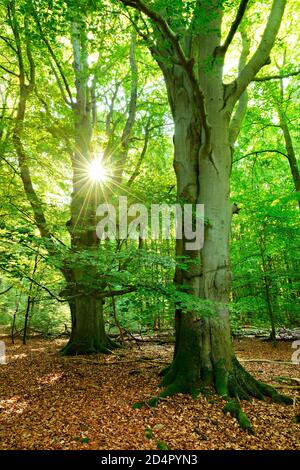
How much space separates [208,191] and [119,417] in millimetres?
3993

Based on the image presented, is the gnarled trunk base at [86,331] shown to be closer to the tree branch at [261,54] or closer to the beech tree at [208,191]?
the beech tree at [208,191]

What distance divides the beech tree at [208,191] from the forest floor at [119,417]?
0.42 meters

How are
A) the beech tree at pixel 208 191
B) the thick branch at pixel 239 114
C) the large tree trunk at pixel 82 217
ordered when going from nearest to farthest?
1. the beech tree at pixel 208 191
2. the thick branch at pixel 239 114
3. the large tree trunk at pixel 82 217

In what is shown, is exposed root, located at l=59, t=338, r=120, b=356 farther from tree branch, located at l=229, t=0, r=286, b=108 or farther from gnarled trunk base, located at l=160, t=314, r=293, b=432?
tree branch, located at l=229, t=0, r=286, b=108

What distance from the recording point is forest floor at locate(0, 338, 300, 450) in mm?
3625

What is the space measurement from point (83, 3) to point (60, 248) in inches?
134

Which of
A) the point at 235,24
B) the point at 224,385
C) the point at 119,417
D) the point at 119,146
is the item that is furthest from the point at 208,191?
the point at 119,417

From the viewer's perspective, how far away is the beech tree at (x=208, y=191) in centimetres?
503

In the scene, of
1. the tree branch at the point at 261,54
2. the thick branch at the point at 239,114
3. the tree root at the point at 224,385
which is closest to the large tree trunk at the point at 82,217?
the tree root at the point at 224,385

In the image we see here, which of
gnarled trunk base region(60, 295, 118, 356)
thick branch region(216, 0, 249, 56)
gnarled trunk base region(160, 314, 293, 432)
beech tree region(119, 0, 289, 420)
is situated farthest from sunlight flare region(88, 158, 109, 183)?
gnarled trunk base region(160, 314, 293, 432)

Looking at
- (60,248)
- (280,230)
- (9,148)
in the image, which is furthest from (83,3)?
(280,230)

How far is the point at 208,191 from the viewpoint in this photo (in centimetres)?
553

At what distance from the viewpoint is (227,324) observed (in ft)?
17.4
